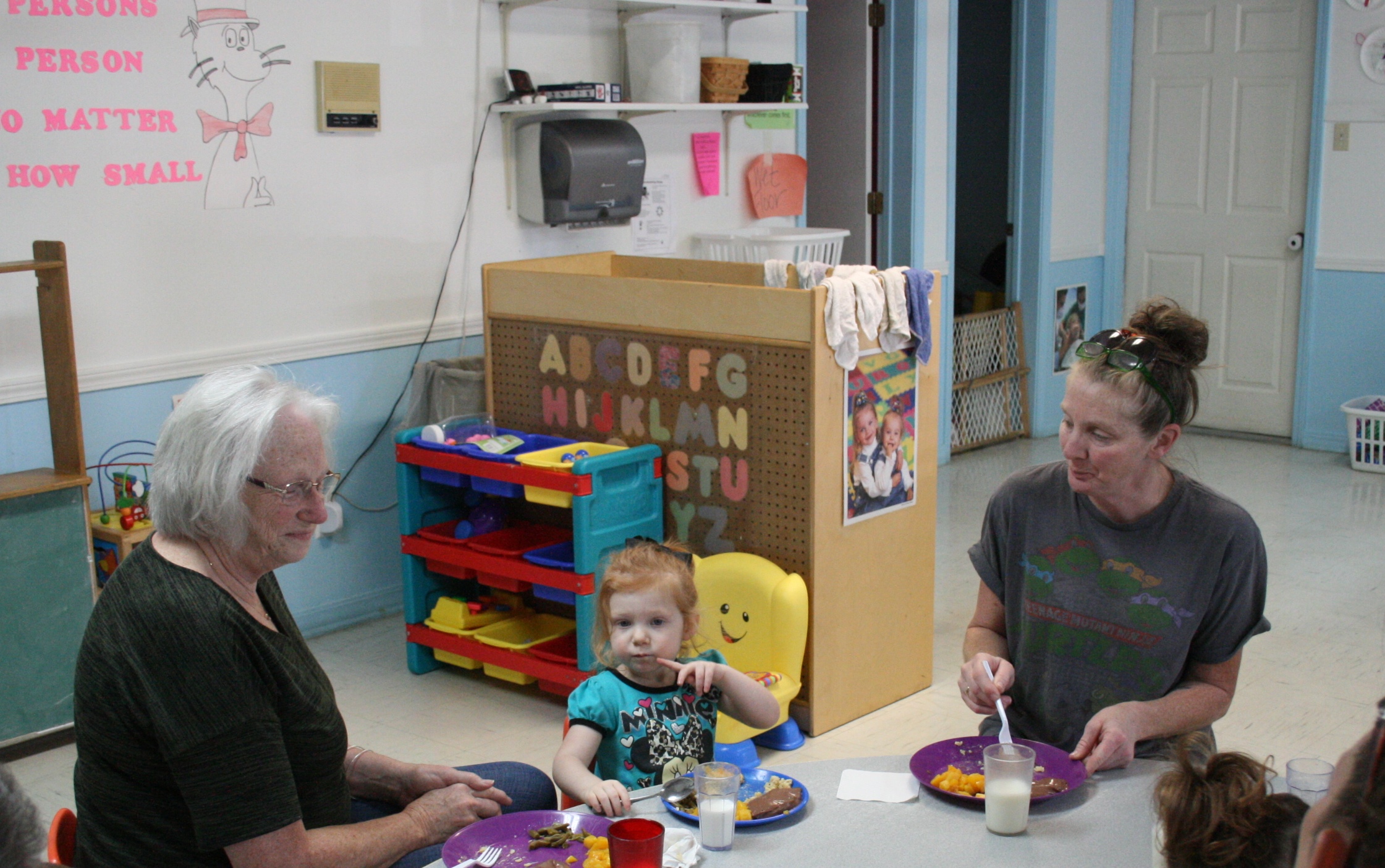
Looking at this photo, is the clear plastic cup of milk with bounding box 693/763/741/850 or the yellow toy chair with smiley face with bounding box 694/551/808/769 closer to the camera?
the clear plastic cup of milk with bounding box 693/763/741/850

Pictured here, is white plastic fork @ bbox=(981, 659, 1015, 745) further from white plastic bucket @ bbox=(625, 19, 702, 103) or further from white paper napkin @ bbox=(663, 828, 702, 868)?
white plastic bucket @ bbox=(625, 19, 702, 103)

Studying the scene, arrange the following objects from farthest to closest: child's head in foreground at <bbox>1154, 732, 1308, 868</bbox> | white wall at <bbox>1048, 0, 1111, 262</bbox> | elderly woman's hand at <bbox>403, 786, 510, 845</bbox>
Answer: white wall at <bbox>1048, 0, 1111, 262</bbox> < elderly woman's hand at <bbox>403, 786, 510, 845</bbox> < child's head in foreground at <bbox>1154, 732, 1308, 868</bbox>

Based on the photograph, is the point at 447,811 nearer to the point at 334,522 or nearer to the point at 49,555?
the point at 49,555

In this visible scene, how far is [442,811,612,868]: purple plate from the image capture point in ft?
5.59

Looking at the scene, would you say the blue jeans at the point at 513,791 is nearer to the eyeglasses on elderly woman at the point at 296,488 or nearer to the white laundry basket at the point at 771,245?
the eyeglasses on elderly woman at the point at 296,488

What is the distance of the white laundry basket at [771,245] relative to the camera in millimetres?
5145

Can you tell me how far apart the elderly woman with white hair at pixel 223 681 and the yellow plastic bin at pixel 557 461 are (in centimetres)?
165

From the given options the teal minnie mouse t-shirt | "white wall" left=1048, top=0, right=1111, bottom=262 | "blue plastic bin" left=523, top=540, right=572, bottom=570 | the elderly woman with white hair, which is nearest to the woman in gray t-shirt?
the teal minnie mouse t-shirt

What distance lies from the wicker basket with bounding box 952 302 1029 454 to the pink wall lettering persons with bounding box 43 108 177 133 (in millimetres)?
4090

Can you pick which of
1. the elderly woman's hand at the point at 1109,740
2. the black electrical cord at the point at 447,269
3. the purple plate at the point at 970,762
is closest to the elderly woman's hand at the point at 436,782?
the purple plate at the point at 970,762

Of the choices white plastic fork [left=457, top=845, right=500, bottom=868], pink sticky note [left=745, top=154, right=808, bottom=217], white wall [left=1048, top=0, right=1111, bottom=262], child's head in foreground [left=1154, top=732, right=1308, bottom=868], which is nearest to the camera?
child's head in foreground [left=1154, top=732, right=1308, bottom=868]

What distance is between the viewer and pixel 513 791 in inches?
91.7

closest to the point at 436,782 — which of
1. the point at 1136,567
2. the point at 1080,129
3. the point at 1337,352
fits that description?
the point at 1136,567

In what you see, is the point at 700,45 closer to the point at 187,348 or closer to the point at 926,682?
the point at 187,348
